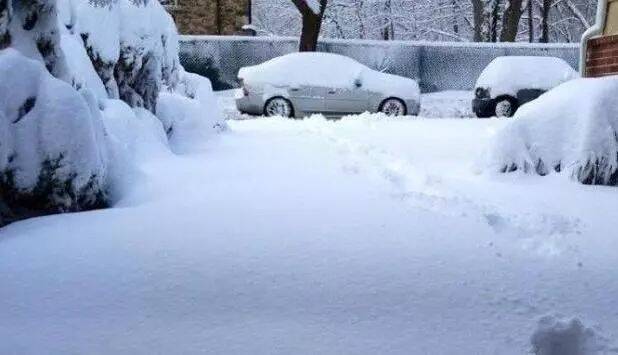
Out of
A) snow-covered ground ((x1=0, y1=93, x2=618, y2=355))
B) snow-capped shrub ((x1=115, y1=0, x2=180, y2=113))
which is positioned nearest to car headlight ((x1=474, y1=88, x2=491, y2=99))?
snow-capped shrub ((x1=115, y1=0, x2=180, y2=113))

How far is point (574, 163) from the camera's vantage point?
541 centimetres

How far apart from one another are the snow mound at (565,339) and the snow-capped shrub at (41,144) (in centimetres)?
269

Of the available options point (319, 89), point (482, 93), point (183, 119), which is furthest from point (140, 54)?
point (482, 93)

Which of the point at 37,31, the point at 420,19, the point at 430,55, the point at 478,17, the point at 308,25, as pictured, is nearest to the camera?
the point at 37,31

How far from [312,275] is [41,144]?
192cm

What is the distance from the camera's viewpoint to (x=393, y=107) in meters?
15.7

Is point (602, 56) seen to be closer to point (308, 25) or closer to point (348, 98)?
point (348, 98)

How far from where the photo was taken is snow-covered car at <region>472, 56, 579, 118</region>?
15.1 meters

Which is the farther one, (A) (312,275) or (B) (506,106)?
(B) (506,106)

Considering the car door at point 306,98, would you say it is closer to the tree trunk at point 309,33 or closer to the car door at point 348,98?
the car door at point 348,98

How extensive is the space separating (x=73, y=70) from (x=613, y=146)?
426 cm

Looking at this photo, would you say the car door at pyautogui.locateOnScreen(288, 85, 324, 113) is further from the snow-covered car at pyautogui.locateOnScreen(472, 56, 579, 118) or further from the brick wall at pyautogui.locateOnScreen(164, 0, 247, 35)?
the brick wall at pyautogui.locateOnScreen(164, 0, 247, 35)

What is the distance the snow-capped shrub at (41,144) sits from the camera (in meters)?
3.84

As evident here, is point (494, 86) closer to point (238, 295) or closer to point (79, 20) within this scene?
point (79, 20)
